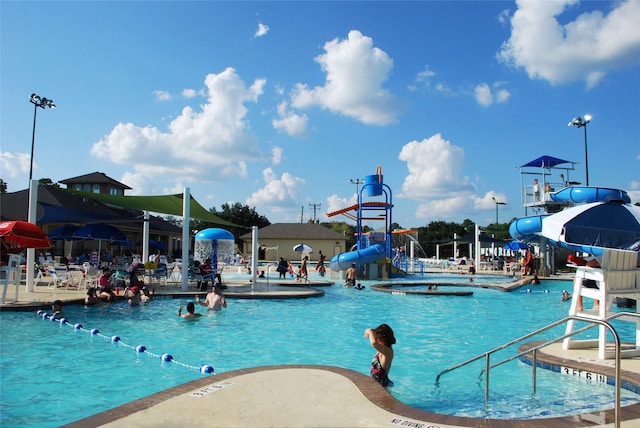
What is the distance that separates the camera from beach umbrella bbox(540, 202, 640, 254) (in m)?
6.12

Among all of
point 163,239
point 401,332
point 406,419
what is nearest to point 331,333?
point 401,332

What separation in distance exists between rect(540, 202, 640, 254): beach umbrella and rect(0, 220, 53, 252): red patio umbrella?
11.3 meters

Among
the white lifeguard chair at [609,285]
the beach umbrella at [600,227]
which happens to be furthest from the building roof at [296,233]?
the beach umbrella at [600,227]

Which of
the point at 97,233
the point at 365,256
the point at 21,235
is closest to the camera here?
the point at 21,235

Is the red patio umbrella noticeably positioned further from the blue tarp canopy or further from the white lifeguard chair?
the blue tarp canopy

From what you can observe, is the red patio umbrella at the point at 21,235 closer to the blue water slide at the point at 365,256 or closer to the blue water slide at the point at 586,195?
the blue water slide at the point at 365,256

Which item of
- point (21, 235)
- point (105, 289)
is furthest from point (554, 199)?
point (21, 235)

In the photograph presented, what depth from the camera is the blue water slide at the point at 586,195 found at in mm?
16361

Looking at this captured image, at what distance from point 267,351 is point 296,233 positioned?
4488 centimetres

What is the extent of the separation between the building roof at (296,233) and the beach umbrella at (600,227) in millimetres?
46357

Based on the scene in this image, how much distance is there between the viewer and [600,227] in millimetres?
6258

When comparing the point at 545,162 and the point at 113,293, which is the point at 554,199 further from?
the point at 113,293

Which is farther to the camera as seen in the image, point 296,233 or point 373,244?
point 296,233

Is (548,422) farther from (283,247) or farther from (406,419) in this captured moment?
(283,247)
